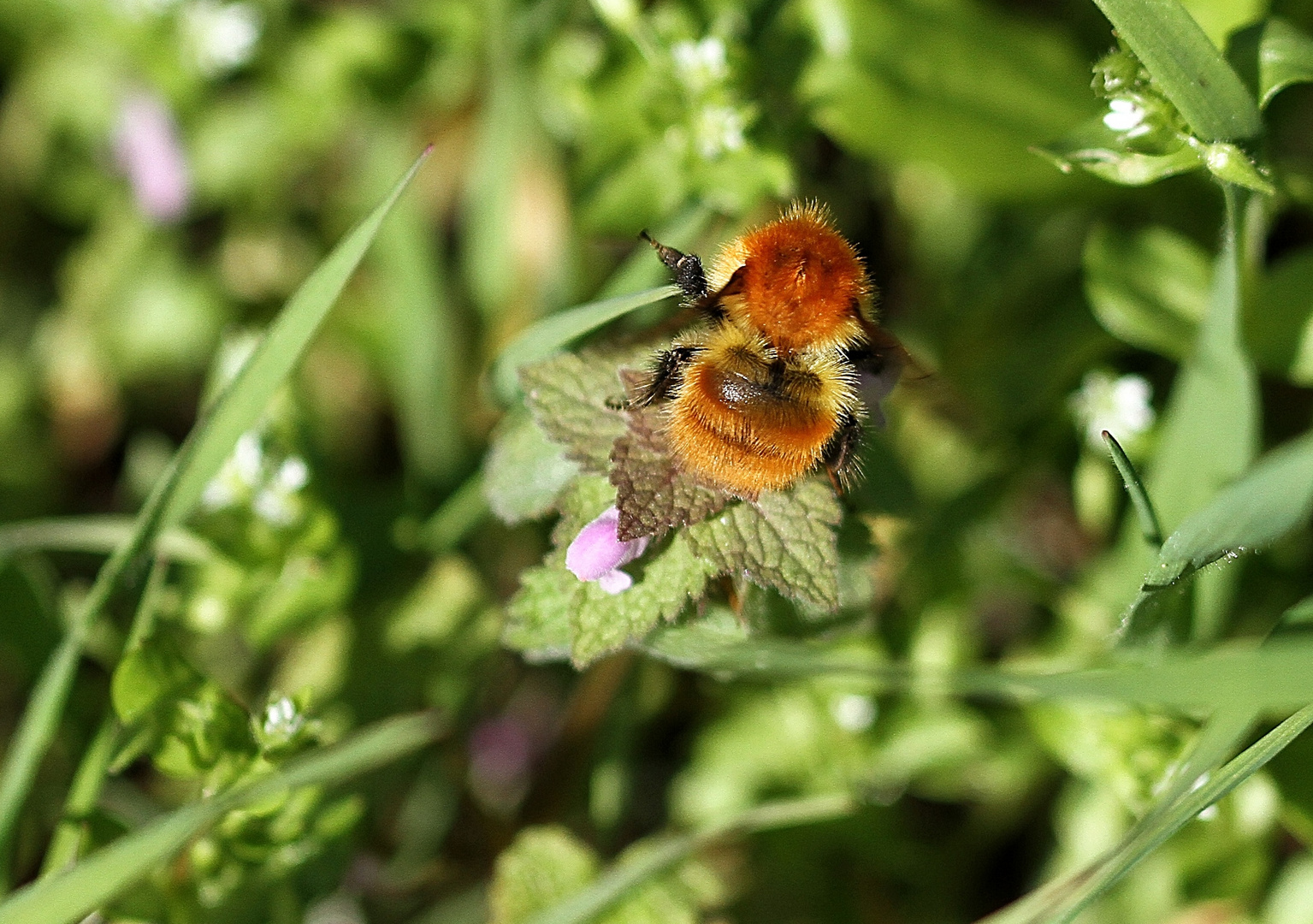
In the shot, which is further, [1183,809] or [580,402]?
[580,402]

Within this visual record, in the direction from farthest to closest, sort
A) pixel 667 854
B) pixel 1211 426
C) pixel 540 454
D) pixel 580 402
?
1. pixel 667 854
2. pixel 1211 426
3. pixel 540 454
4. pixel 580 402

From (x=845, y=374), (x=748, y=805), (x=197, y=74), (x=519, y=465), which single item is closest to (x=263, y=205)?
(x=197, y=74)

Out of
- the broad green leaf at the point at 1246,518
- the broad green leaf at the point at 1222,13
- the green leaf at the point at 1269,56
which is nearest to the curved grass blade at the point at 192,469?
the broad green leaf at the point at 1246,518

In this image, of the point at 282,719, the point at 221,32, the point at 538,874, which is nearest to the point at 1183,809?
the point at 538,874

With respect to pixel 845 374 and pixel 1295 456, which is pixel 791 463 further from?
pixel 1295 456

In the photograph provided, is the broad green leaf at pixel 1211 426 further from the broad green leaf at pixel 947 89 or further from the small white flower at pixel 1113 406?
the broad green leaf at pixel 947 89

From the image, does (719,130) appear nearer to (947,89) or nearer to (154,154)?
(947,89)

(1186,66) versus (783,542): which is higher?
(1186,66)
